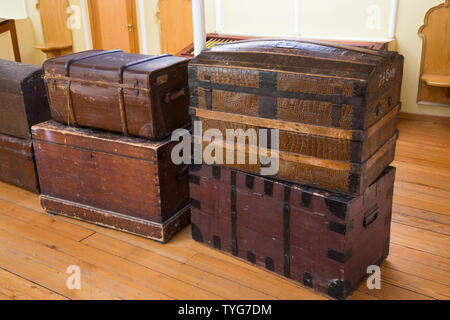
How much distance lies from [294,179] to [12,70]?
2.03 m

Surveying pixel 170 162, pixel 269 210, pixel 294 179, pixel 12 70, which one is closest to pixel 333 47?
pixel 294 179

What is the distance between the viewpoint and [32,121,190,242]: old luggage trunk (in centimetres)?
248

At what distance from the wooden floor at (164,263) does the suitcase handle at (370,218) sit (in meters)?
0.31

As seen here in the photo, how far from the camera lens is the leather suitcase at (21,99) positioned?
2961 mm

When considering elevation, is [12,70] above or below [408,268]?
above

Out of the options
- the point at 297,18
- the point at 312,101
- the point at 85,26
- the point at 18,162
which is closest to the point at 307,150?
the point at 312,101

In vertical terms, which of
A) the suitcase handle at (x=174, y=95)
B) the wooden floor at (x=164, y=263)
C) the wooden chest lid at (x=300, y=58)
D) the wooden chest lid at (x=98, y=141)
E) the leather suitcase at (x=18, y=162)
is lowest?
the wooden floor at (x=164, y=263)

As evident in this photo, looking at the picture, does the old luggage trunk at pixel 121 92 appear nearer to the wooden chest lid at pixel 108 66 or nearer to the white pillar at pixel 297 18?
the wooden chest lid at pixel 108 66

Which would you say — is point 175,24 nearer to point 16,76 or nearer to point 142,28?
point 142,28

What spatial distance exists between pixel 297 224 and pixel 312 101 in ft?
1.81

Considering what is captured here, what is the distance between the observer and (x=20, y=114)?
9.91 ft

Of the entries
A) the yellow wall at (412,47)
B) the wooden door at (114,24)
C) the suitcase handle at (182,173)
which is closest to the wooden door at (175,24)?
the wooden door at (114,24)
